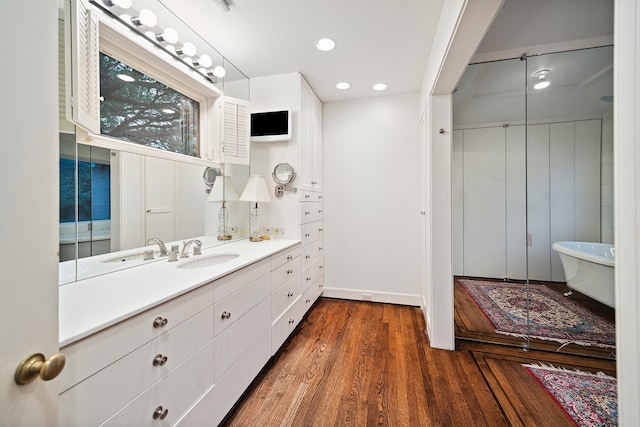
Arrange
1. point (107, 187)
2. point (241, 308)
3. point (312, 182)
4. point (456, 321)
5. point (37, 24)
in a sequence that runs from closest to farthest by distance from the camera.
Result: point (37, 24) → point (107, 187) → point (241, 308) → point (456, 321) → point (312, 182)

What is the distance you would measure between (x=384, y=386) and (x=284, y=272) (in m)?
1.06

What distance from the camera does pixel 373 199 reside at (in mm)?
3107

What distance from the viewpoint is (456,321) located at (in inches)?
96.9

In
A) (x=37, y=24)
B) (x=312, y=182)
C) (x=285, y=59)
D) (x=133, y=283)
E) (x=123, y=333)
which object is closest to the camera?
(x=37, y=24)

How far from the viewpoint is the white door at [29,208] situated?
0.42 meters

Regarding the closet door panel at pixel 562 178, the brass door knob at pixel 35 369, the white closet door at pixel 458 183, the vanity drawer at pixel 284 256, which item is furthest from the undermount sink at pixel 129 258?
the closet door panel at pixel 562 178

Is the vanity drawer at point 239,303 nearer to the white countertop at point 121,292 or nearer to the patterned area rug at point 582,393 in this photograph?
the white countertop at point 121,292

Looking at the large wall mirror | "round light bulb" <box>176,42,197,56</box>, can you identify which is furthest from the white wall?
"round light bulb" <box>176,42,197,56</box>

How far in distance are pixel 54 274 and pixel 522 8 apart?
257 cm

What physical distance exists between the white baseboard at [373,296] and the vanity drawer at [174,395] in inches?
83.7

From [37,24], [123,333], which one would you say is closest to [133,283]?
[123,333]

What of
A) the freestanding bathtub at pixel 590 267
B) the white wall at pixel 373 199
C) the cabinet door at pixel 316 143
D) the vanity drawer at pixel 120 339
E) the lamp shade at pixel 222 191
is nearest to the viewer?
the vanity drawer at pixel 120 339

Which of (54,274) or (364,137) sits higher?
(364,137)

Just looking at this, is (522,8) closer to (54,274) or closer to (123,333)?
(54,274)
